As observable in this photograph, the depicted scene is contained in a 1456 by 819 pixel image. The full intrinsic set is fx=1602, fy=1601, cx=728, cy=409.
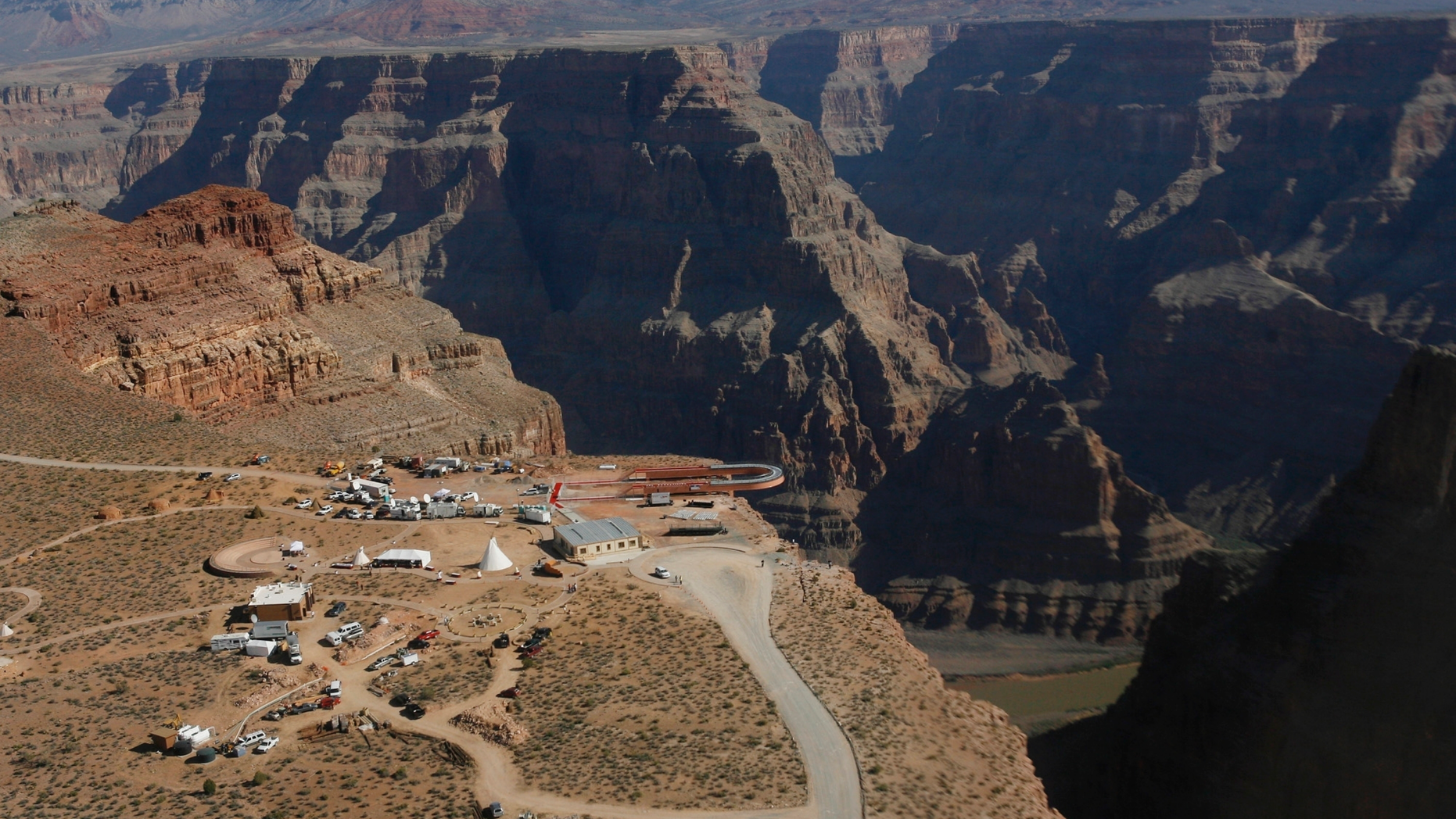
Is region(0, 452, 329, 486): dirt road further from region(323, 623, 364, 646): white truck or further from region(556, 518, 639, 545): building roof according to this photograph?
region(323, 623, 364, 646): white truck

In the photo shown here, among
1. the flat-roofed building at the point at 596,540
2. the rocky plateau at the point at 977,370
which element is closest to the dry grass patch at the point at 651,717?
the flat-roofed building at the point at 596,540

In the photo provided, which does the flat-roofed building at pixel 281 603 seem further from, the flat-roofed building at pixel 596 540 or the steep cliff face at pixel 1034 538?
the steep cliff face at pixel 1034 538

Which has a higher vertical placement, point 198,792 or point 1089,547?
point 198,792

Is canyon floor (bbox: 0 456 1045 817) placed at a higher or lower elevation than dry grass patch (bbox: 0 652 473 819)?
higher

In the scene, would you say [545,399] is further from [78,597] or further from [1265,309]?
[1265,309]

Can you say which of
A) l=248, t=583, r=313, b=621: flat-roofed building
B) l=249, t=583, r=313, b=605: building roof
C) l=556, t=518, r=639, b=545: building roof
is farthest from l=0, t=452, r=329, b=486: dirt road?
l=248, t=583, r=313, b=621: flat-roofed building

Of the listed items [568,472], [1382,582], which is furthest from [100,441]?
[1382,582]
